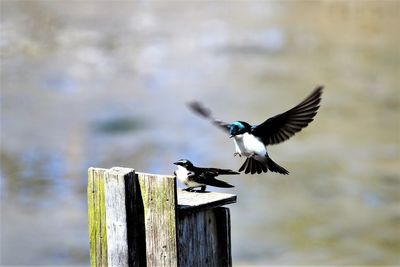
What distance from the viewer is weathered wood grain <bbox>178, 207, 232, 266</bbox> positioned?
256 cm

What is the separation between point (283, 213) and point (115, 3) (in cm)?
867

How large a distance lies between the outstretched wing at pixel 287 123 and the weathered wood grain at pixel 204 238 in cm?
74

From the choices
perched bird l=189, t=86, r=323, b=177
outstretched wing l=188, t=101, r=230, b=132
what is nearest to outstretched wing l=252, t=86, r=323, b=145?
A: perched bird l=189, t=86, r=323, b=177

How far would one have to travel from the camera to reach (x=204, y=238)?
2.63 metres

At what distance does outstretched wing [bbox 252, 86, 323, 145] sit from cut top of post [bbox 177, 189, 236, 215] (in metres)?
0.70

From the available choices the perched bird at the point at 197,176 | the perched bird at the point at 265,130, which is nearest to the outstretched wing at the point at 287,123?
the perched bird at the point at 265,130

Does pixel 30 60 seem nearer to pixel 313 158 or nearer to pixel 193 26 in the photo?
pixel 193 26

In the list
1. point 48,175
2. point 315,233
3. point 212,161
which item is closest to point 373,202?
point 315,233

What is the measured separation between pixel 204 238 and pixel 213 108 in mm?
7683

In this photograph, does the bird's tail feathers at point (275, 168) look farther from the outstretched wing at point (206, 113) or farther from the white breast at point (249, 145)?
the outstretched wing at point (206, 113)

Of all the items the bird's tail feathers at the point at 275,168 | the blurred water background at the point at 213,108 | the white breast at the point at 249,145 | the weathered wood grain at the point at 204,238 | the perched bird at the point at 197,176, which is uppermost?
the blurred water background at the point at 213,108

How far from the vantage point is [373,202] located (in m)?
8.21

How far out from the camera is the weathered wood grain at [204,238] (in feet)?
8.39

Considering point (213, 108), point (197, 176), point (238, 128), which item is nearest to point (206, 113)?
point (238, 128)
